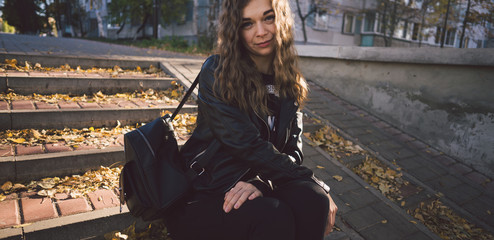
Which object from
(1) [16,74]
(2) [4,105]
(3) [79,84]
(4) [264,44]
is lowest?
(2) [4,105]

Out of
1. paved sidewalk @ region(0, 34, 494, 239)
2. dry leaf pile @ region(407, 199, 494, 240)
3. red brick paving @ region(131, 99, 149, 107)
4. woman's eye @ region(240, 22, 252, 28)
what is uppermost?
woman's eye @ region(240, 22, 252, 28)

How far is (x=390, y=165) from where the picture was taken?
11.9 ft

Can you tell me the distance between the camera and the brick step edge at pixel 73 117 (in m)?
2.59

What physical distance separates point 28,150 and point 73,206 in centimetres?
77

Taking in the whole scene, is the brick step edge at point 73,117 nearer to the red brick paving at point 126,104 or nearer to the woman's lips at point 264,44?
the red brick paving at point 126,104

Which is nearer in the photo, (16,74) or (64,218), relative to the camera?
(64,218)

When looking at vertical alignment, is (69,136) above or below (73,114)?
below

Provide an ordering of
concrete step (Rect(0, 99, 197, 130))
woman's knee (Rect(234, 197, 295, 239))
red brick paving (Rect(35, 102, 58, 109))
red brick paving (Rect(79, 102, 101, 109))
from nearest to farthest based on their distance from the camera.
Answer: woman's knee (Rect(234, 197, 295, 239)), concrete step (Rect(0, 99, 197, 130)), red brick paving (Rect(35, 102, 58, 109)), red brick paving (Rect(79, 102, 101, 109))

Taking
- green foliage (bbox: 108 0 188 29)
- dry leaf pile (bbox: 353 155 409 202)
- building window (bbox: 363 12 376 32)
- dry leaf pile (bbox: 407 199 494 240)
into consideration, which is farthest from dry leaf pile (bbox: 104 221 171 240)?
building window (bbox: 363 12 376 32)

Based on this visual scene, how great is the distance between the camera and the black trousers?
4.63 feet

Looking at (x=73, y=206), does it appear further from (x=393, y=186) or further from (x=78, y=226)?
(x=393, y=186)

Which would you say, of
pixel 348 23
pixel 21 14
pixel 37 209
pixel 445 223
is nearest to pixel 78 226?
pixel 37 209

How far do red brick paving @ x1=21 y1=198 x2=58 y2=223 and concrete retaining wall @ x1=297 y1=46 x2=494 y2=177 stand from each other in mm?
4663

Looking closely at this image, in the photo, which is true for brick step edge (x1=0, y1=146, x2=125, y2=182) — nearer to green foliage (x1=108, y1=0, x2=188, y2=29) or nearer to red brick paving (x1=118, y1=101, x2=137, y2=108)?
red brick paving (x1=118, y1=101, x2=137, y2=108)
